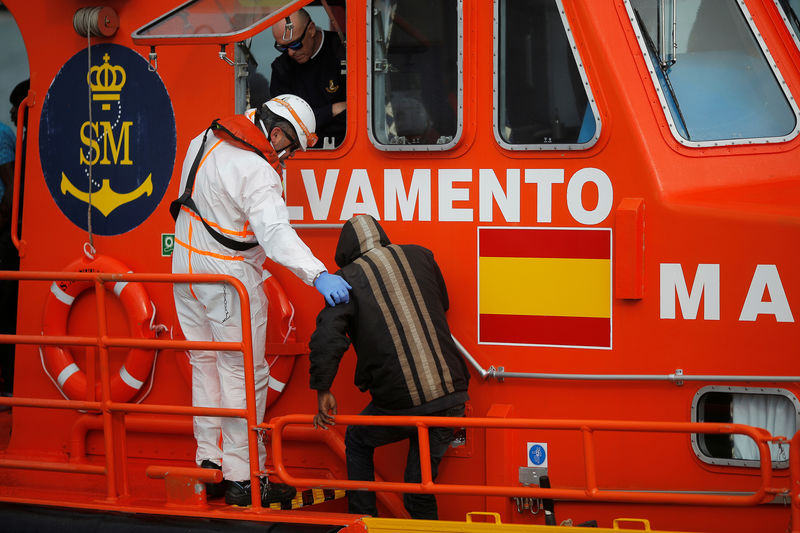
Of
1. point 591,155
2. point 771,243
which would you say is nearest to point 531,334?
point 591,155

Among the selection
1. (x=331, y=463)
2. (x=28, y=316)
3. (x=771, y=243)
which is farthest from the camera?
(x=28, y=316)

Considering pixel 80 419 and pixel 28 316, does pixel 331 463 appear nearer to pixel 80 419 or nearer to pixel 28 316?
pixel 80 419

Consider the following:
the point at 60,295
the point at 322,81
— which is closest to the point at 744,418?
the point at 322,81

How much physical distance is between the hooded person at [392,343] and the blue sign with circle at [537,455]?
361 mm

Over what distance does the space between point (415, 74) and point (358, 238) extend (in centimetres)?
77

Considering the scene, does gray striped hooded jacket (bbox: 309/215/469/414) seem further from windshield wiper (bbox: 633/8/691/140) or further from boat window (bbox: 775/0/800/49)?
boat window (bbox: 775/0/800/49)

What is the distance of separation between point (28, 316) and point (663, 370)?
Result: 298cm

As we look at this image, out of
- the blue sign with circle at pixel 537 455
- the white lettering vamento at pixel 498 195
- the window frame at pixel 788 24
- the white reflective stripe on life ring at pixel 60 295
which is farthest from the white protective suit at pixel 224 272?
the window frame at pixel 788 24

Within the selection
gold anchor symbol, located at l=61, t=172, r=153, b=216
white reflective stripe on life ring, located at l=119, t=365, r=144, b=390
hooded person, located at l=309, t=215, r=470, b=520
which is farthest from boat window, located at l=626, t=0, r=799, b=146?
white reflective stripe on life ring, located at l=119, t=365, r=144, b=390

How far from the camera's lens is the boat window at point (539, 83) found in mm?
3479

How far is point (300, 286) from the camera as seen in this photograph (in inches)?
154

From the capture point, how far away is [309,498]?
12.3 ft

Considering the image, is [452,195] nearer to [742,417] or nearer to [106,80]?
[742,417]

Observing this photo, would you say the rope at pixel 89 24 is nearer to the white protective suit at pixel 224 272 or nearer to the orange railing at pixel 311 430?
the white protective suit at pixel 224 272
